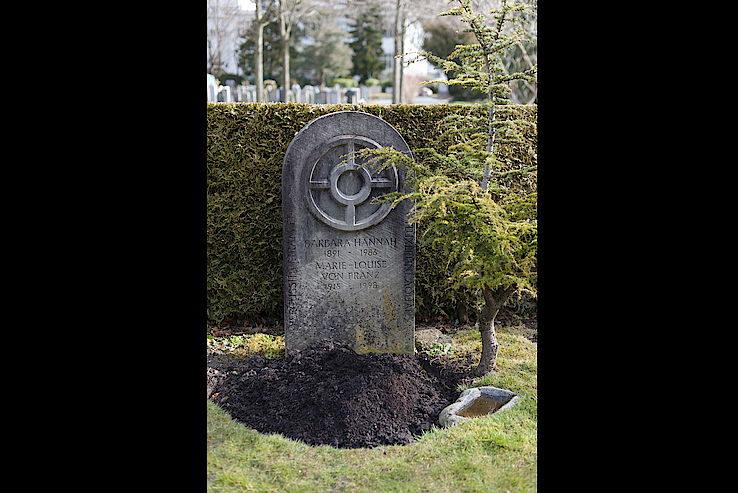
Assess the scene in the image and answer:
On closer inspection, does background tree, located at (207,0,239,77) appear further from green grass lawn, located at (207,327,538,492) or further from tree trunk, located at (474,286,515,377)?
green grass lawn, located at (207,327,538,492)

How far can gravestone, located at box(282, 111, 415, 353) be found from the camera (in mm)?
4879

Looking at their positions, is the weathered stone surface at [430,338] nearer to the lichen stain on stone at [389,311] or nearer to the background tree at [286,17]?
the lichen stain on stone at [389,311]

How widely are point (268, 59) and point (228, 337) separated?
23283 millimetres

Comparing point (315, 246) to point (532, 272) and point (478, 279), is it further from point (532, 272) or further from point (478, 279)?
point (532, 272)

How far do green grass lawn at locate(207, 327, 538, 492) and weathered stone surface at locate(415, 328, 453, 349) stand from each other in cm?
145

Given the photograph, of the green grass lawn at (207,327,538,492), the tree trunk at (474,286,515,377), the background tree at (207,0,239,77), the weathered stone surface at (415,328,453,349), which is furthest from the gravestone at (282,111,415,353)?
the background tree at (207,0,239,77)

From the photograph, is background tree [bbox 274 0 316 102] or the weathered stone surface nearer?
the weathered stone surface

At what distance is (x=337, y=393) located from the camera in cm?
420

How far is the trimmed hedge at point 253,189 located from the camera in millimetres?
5797

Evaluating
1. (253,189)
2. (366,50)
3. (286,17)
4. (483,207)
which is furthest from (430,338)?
(366,50)

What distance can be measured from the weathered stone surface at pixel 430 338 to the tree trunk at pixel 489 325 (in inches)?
32.4

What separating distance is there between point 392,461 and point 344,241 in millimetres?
1990

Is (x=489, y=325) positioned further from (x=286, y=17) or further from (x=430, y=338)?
(x=286, y=17)

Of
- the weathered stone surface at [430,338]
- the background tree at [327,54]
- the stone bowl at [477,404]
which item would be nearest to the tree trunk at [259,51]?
the weathered stone surface at [430,338]
